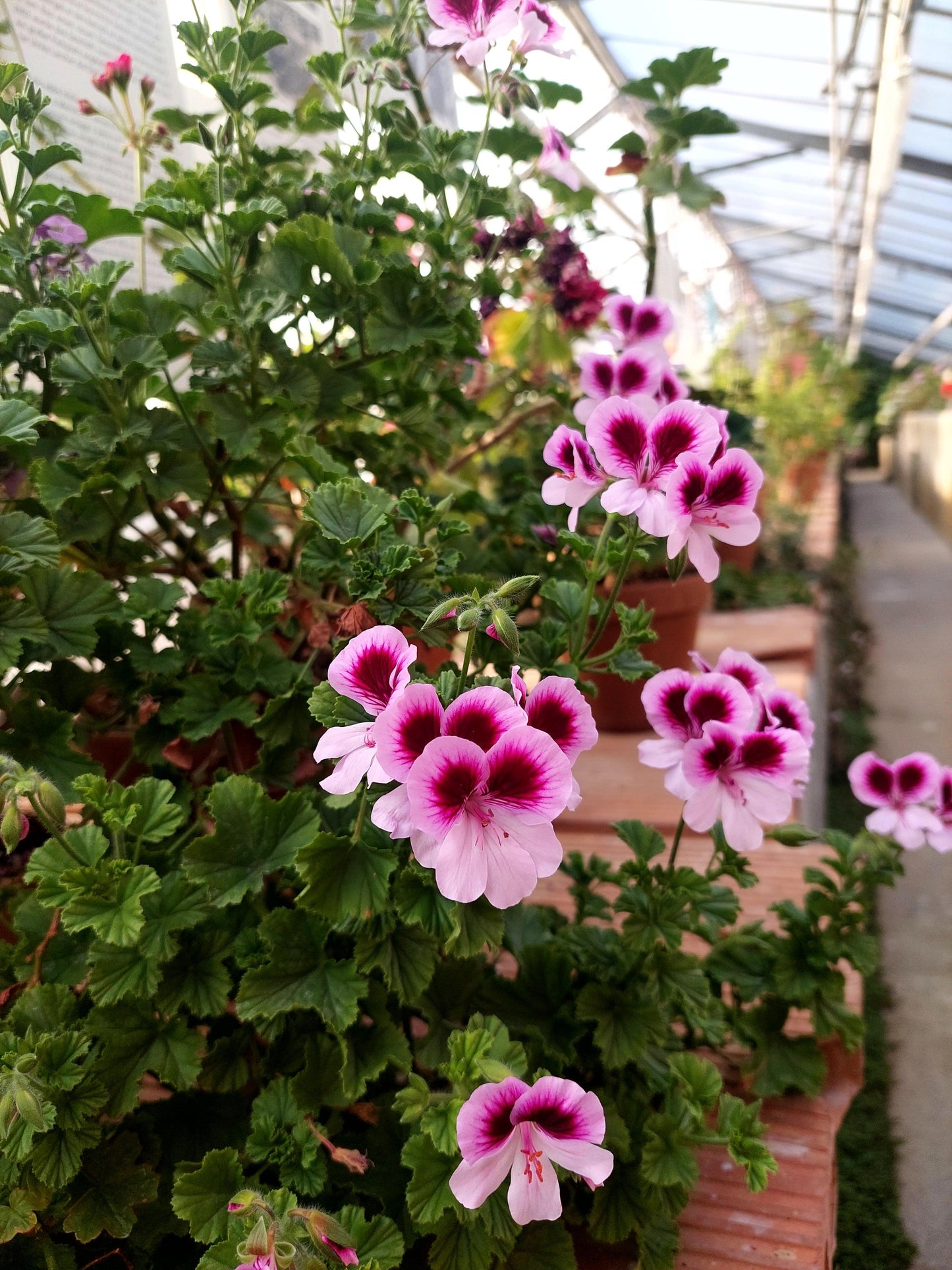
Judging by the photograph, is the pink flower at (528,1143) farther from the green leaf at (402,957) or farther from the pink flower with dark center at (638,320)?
the pink flower with dark center at (638,320)

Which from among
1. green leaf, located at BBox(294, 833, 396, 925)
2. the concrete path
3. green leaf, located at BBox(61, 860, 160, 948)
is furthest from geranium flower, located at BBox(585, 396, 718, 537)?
the concrete path

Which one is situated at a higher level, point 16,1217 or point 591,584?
point 591,584

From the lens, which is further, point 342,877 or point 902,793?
point 902,793

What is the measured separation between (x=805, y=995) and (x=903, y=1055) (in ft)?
3.50

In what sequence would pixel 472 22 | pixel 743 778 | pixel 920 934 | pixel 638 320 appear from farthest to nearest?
pixel 920 934
pixel 638 320
pixel 472 22
pixel 743 778

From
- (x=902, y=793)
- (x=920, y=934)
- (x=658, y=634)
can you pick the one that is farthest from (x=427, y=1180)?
(x=920, y=934)

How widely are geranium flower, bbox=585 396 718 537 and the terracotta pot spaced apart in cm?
76

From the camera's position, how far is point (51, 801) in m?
0.58

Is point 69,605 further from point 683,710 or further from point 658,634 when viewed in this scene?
point 658,634

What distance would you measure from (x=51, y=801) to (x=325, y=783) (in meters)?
0.19

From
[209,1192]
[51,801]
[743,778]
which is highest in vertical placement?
[51,801]

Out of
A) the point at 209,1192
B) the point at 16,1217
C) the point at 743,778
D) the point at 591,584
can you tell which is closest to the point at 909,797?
the point at 743,778

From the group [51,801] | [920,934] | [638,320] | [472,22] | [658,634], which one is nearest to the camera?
[51,801]

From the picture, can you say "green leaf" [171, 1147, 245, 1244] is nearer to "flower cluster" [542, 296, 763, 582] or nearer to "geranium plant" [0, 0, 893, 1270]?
"geranium plant" [0, 0, 893, 1270]
